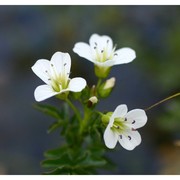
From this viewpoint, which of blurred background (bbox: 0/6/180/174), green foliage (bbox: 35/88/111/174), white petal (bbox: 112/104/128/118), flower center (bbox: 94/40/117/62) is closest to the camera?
white petal (bbox: 112/104/128/118)

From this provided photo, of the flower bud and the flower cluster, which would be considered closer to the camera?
the flower cluster

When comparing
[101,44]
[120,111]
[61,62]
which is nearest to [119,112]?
[120,111]

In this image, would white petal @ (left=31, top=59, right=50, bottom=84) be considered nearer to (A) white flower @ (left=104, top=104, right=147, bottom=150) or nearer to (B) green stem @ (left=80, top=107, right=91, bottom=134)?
(B) green stem @ (left=80, top=107, right=91, bottom=134)

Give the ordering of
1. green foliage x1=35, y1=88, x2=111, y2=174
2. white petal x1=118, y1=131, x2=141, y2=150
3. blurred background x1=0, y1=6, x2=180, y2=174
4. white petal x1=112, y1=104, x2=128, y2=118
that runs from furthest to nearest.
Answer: blurred background x1=0, y1=6, x2=180, y2=174 → green foliage x1=35, y1=88, x2=111, y2=174 → white petal x1=118, y1=131, x2=141, y2=150 → white petal x1=112, y1=104, x2=128, y2=118

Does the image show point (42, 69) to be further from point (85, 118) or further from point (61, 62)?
point (85, 118)

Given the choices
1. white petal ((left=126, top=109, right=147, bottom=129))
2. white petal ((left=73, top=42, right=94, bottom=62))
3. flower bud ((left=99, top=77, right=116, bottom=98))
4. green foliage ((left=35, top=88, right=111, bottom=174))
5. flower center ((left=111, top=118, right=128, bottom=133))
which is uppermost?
white petal ((left=73, top=42, right=94, bottom=62))

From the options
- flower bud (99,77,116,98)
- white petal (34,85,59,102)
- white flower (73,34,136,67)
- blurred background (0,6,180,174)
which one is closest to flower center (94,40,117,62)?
white flower (73,34,136,67)

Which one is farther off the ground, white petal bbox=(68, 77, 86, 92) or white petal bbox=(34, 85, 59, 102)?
white petal bbox=(68, 77, 86, 92)
